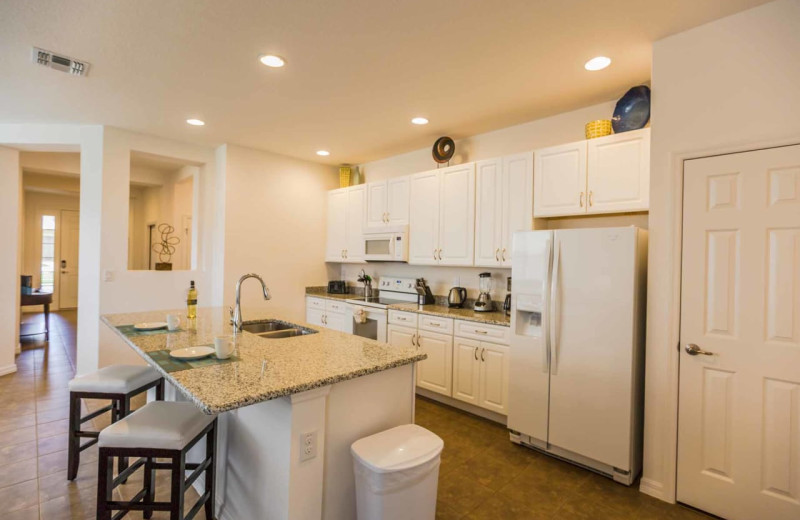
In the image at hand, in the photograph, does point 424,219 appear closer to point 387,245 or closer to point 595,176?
point 387,245

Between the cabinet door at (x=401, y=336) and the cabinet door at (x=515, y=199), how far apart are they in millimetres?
1129

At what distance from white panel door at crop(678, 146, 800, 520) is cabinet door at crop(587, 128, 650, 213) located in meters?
0.45

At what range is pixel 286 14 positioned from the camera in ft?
6.69

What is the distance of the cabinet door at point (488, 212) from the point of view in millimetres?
3471

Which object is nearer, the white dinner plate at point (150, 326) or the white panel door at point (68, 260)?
the white dinner plate at point (150, 326)

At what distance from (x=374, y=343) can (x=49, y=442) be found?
8.20ft

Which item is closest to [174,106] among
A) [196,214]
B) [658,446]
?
[196,214]

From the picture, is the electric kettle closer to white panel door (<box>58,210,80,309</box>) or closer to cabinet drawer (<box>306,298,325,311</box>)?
cabinet drawer (<box>306,298,325,311</box>)

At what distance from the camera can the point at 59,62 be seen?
2.54 meters

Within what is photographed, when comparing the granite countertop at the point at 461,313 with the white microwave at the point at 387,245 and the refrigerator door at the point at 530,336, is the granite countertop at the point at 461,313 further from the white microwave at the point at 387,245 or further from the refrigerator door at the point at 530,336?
the white microwave at the point at 387,245

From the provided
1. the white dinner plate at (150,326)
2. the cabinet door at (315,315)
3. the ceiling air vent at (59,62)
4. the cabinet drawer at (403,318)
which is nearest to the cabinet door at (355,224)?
the cabinet door at (315,315)

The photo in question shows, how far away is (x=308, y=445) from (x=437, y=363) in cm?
218

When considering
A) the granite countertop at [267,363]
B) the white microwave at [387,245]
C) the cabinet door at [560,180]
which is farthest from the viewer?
the white microwave at [387,245]

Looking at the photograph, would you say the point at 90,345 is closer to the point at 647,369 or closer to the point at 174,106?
the point at 174,106
